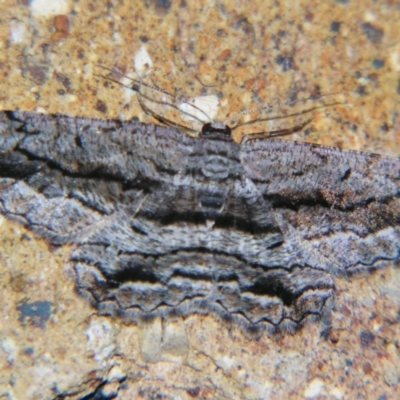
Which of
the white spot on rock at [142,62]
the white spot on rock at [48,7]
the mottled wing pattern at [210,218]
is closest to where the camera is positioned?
the mottled wing pattern at [210,218]

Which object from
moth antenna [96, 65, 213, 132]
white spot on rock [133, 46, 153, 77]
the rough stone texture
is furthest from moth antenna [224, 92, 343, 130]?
white spot on rock [133, 46, 153, 77]

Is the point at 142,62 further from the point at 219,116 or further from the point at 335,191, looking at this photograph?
the point at 335,191

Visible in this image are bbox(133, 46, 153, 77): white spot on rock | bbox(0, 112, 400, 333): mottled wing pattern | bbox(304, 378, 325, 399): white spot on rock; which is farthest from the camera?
bbox(133, 46, 153, 77): white spot on rock

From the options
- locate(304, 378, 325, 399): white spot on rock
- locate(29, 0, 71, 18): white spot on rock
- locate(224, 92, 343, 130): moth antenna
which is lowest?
locate(304, 378, 325, 399): white spot on rock

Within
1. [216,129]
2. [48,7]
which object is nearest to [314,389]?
[216,129]

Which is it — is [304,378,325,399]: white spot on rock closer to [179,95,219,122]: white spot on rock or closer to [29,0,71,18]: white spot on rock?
[179,95,219,122]: white spot on rock

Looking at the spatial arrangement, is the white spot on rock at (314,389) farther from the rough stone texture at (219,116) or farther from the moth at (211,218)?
the moth at (211,218)

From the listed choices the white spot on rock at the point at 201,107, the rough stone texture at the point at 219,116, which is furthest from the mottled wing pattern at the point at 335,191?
the white spot on rock at the point at 201,107
